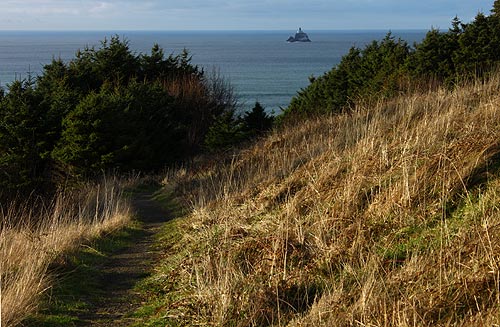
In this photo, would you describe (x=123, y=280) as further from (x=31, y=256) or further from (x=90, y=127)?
(x=90, y=127)

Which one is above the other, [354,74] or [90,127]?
[354,74]

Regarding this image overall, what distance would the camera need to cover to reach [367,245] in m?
5.17

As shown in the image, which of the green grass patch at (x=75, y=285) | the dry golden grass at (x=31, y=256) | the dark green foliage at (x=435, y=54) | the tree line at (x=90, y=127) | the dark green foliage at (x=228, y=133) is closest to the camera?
the dry golden grass at (x=31, y=256)

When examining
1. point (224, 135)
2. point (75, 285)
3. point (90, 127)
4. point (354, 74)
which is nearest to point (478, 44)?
point (354, 74)

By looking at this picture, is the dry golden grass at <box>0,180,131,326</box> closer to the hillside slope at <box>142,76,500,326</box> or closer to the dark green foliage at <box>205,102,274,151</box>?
the hillside slope at <box>142,76,500,326</box>

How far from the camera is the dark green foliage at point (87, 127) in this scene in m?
23.8

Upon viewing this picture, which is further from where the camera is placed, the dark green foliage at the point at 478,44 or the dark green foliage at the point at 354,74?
the dark green foliage at the point at 354,74

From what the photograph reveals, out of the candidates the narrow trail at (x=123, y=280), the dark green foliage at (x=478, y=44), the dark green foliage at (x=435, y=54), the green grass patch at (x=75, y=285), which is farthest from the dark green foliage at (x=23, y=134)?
the dark green foliage at (x=478, y=44)

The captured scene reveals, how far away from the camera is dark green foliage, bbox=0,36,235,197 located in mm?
23766

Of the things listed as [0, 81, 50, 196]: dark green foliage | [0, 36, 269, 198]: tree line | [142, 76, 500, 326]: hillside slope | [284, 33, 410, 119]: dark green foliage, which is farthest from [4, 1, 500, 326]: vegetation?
[284, 33, 410, 119]: dark green foliage

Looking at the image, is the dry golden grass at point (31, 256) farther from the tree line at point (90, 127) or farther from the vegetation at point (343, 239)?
the tree line at point (90, 127)

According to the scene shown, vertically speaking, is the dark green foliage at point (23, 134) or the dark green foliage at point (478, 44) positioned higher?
the dark green foliage at point (478, 44)

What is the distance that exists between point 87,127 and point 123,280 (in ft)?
58.8

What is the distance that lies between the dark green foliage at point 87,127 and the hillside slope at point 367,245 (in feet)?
53.9
